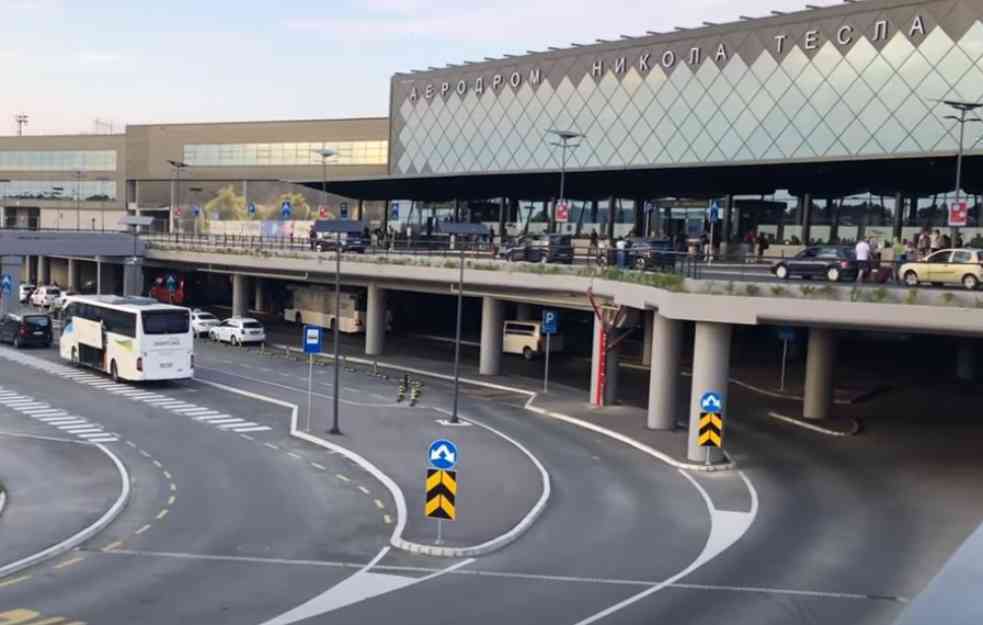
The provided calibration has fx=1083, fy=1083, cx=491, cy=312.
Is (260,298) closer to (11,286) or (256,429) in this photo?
(11,286)

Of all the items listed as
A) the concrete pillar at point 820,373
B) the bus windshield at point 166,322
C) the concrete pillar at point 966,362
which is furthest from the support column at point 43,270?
the concrete pillar at point 820,373

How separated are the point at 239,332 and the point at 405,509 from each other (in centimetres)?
4096

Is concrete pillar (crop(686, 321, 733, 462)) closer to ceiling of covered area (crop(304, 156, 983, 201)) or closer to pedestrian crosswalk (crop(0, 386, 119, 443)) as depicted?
pedestrian crosswalk (crop(0, 386, 119, 443))

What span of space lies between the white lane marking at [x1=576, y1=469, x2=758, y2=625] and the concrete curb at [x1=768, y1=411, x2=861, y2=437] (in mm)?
9983

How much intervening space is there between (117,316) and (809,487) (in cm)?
3043

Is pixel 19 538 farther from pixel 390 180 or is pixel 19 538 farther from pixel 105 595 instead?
pixel 390 180

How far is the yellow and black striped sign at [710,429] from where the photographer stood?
32.2 meters

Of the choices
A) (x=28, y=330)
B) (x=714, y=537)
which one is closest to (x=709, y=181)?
(x=28, y=330)

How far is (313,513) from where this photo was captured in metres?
26.0

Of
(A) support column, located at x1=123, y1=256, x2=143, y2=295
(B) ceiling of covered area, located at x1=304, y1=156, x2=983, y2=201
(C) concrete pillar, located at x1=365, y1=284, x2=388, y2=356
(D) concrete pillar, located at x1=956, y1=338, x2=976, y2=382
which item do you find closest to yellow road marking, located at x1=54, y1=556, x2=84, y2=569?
(C) concrete pillar, located at x1=365, y1=284, x2=388, y2=356

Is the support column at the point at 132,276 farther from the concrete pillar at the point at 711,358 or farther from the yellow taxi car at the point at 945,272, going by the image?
the yellow taxi car at the point at 945,272

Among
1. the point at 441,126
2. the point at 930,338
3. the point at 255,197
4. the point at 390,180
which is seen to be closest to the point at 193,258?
the point at 390,180

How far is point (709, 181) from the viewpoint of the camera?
2950 inches

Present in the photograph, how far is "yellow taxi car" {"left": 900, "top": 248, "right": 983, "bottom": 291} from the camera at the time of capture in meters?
33.5
